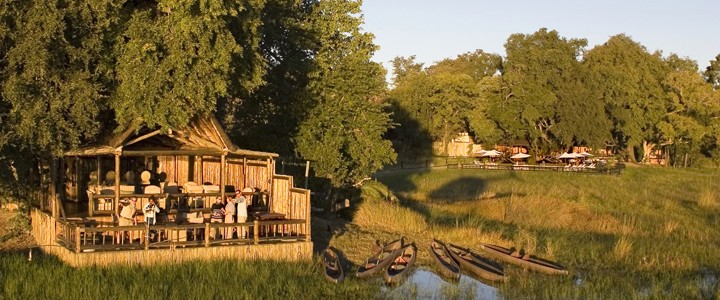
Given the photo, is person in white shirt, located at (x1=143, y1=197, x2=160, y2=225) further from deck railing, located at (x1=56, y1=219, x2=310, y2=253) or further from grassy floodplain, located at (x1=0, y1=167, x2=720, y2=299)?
grassy floodplain, located at (x1=0, y1=167, x2=720, y2=299)

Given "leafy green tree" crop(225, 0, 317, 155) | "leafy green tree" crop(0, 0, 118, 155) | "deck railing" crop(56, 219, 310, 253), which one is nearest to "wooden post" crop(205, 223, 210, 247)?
"deck railing" crop(56, 219, 310, 253)

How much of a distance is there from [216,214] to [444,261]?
6260 mm

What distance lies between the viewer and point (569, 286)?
1888cm

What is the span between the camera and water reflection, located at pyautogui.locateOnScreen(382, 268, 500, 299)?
1786 centimetres

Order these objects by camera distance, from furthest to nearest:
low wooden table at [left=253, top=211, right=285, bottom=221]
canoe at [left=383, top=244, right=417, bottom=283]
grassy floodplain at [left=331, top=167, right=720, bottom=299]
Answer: low wooden table at [left=253, top=211, right=285, bottom=221] → grassy floodplain at [left=331, top=167, right=720, bottom=299] → canoe at [left=383, top=244, right=417, bottom=283]

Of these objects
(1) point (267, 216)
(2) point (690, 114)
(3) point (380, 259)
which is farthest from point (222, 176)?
(2) point (690, 114)

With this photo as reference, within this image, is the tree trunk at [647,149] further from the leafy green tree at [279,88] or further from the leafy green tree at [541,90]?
the leafy green tree at [279,88]

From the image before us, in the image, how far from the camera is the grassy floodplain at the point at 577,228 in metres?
19.7

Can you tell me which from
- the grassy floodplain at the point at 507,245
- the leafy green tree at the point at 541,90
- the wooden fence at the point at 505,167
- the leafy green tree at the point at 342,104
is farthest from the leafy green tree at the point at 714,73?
the leafy green tree at the point at 342,104

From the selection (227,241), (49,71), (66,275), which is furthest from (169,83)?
(66,275)

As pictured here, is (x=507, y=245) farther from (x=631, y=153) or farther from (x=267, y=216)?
(x=631, y=153)

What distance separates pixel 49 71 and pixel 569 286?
1359 centimetres

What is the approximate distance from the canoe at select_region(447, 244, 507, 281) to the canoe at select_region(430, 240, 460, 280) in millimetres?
202

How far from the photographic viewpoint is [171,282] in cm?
1652
